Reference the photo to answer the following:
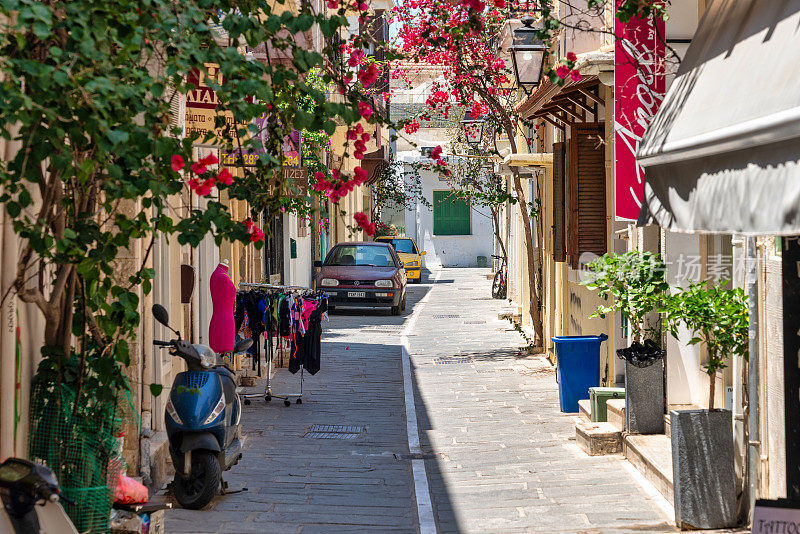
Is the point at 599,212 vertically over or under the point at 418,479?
over

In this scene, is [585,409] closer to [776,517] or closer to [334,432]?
[334,432]

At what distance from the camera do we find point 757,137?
185 inches

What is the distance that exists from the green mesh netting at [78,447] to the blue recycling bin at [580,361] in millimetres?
7136

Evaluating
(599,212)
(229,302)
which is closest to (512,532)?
(229,302)

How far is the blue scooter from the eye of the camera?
7.64m

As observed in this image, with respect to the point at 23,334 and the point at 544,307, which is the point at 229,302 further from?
the point at 544,307

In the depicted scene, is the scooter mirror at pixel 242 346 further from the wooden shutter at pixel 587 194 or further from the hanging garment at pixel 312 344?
the wooden shutter at pixel 587 194

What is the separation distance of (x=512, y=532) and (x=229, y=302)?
4.20 metres

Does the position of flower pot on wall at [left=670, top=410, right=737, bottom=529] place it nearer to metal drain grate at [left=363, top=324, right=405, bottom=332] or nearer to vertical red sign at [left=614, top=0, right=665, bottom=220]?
vertical red sign at [left=614, top=0, right=665, bottom=220]

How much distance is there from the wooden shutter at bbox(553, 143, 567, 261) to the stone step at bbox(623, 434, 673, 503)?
4839 mm

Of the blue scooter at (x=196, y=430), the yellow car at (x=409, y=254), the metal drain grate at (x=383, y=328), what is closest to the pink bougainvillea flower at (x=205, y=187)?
the blue scooter at (x=196, y=430)

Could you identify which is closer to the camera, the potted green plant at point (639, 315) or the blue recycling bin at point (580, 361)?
the potted green plant at point (639, 315)

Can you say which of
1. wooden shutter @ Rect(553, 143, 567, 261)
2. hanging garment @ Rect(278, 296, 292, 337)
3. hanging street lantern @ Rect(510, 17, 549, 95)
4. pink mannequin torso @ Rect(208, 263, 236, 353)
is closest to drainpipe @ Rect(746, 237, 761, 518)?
pink mannequin torso @ Rect(208, 263, 236, 353)

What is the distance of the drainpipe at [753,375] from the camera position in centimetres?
659
